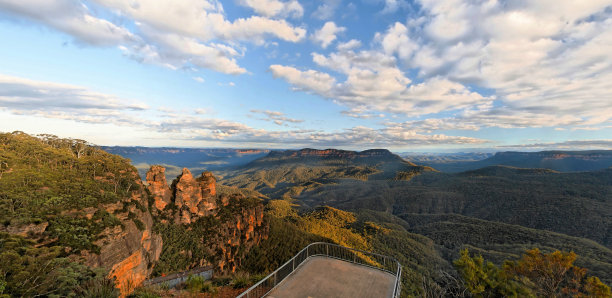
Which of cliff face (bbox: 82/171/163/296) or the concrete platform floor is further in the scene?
cliff face (bbox: 82/171/163/296)

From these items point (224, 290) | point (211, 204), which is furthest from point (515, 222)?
point (224, 290)

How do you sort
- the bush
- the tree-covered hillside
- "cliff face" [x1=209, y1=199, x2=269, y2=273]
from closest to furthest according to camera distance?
the bush, "cliff face" [x1=209, y1=199, x2=269, y2=273], the tree-covered hillside

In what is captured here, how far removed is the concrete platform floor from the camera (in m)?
12.0

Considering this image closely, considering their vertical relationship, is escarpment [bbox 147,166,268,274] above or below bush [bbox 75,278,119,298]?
below

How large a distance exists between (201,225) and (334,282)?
66.8m

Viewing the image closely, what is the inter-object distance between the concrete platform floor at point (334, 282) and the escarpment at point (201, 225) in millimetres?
50704

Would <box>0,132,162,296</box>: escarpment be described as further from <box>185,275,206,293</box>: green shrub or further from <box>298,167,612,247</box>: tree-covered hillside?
<box>298,167,612,247</box>: tree-covered hillside

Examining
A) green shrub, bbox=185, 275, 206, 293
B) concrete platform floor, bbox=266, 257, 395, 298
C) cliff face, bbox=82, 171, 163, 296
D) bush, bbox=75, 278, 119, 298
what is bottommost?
cliff face, bbox=82, 171, 163, 296

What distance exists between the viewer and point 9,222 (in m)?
24.3

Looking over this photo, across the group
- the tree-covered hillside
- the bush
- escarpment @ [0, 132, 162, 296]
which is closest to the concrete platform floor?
the bush

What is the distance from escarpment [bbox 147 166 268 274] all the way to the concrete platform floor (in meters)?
50.7

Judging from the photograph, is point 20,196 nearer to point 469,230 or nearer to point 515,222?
point 469,230

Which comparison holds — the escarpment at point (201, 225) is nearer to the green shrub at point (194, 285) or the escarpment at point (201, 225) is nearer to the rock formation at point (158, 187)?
the rock formation at point (158, 187)

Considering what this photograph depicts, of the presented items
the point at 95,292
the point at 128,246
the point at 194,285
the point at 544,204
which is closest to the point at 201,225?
the point at 128,246
